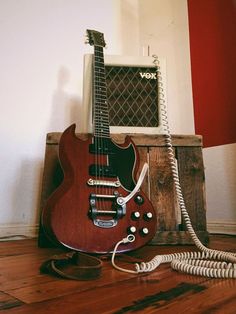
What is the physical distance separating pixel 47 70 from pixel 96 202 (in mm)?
997

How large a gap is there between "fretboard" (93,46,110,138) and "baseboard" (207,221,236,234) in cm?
89

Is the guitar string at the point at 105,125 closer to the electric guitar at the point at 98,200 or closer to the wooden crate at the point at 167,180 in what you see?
the electric guitar at the point at 98,200

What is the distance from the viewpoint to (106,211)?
898 millimetres

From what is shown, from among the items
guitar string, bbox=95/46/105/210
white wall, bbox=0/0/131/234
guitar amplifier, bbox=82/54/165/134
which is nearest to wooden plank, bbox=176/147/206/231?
guitar amplifier, bbox=82/54/165/134

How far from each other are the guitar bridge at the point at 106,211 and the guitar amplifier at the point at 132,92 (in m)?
0.42

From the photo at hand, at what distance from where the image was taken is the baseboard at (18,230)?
53.2 inches

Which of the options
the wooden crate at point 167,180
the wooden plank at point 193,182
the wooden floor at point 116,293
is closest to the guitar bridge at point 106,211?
the wooden floor at point 116,293

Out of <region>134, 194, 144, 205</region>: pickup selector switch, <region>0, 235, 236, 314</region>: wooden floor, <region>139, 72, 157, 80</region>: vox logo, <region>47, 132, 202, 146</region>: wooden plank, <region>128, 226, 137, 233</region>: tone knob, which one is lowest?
<region>0, 235, 236, 314</region>: wooden floor

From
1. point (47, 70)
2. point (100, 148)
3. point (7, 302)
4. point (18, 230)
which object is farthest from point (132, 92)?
point (7, 302)

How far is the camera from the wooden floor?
472 millimetres

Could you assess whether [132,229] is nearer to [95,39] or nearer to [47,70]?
[95,39]

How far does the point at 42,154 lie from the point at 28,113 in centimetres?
23

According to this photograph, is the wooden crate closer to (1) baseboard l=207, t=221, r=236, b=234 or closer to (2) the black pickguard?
(2) the black pickguard

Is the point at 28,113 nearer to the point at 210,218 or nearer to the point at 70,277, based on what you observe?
the point at 70,277
